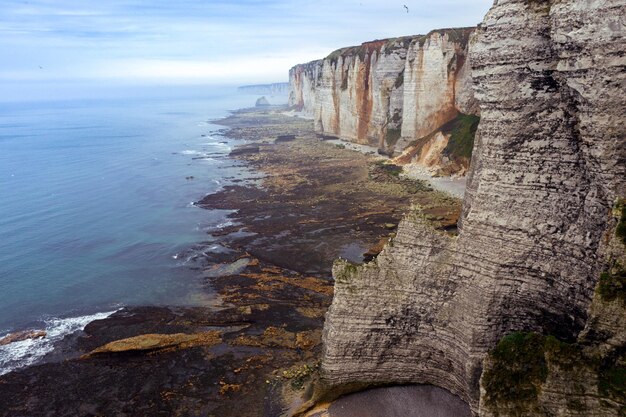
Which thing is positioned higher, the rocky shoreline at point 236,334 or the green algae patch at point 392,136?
the green algae patch at point 392,136

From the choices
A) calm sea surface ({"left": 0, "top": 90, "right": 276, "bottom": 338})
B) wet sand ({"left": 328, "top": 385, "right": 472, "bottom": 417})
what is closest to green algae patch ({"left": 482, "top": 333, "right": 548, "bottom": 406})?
wet sand ({"left": 328, "top": 385, "right": 472, "bottom": 417})

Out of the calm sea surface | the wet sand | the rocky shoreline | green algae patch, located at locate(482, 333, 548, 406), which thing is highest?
green algae patch, located at locate(482, 333, 548, 406)

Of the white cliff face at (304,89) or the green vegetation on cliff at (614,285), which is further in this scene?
the white cliff face at (304,89)

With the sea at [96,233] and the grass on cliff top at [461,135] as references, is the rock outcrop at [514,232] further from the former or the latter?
the grass on cliff top at [461,135]

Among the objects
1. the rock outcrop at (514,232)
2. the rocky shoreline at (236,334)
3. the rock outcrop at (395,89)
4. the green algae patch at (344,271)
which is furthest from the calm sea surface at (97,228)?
the rock outcrop at (395,89)

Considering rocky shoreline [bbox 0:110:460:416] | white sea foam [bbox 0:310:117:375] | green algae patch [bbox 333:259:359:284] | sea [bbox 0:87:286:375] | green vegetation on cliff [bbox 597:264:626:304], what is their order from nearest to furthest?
green vegetation on cliff [bbox 597:264:626:304] < green algae patch [bbox 333:259:359:284] < rocky shoreline [bbox 0:110:460:416] < white sea foam [bbox 0:310:117:375] < sea [bbox 0:87:286:375]

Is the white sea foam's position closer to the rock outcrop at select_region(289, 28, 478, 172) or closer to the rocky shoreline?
the rocky shoreline

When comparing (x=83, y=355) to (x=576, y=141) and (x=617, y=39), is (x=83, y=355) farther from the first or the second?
(x=617, y=39)
